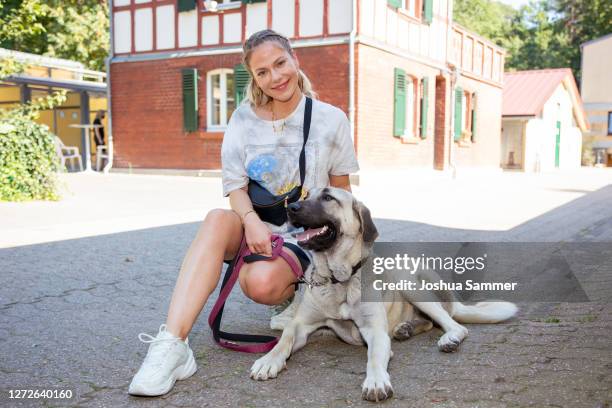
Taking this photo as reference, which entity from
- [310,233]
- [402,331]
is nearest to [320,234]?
[310,233]

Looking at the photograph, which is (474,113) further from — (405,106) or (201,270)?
(201,270)

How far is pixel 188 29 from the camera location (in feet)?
57.0

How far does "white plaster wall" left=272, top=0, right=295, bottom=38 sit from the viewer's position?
15.6 m

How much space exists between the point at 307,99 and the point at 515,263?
10.4 ft

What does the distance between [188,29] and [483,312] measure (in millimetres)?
15206

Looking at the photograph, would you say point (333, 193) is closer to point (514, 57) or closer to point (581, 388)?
point (581, 388)

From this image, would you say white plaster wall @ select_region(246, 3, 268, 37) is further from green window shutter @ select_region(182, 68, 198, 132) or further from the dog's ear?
the dog's ear

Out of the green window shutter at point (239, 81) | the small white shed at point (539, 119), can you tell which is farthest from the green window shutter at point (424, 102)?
the small white shed at point (539, 119)

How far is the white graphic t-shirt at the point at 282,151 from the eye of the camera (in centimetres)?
348

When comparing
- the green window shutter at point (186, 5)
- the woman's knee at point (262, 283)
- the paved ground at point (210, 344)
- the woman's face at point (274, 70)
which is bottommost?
the paved ground at point (210, 344)

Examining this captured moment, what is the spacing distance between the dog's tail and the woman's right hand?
120 centimetres

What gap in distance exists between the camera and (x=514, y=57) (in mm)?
48625

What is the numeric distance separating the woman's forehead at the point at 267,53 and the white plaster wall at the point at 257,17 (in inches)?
513

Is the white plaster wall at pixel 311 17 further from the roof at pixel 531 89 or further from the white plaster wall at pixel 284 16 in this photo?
the roof at pixel 531 89
